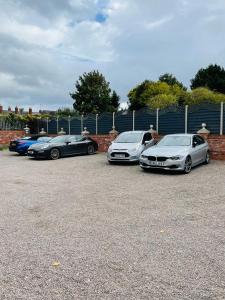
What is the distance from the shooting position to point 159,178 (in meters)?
11.4

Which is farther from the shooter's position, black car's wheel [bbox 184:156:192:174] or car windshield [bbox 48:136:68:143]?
car windshield [bbox 48:136:68:143]

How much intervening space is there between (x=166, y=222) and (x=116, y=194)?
2.78 metres

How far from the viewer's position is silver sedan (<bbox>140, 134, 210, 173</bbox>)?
40.1 feet

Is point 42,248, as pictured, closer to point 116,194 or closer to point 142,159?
point 116,194

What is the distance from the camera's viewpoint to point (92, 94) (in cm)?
4959

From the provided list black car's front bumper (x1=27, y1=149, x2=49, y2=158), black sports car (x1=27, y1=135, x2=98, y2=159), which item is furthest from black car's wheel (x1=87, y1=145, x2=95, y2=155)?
black car's front bumper (x1=27, y1=149, x2=49, y2=158)

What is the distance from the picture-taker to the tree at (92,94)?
49031 millimetres

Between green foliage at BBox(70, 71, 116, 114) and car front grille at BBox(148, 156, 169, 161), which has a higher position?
green foliage at BBox(70, 71, 116, 114)

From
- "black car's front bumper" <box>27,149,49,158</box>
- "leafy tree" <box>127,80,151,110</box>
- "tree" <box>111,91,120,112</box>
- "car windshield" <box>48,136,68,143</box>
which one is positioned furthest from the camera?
"tree" <box>111,91,120,112</box>

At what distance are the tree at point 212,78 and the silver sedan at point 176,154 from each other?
39150 millimetres

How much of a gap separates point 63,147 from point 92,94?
31.5 metres

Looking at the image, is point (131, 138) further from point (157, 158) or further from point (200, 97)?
point (200, 97)

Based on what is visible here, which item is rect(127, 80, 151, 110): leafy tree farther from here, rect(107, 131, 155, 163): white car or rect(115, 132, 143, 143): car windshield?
rect(107, 131, 155, 163): white car

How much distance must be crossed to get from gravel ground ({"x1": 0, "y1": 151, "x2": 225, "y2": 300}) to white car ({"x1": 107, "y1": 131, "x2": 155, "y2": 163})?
477 cm
